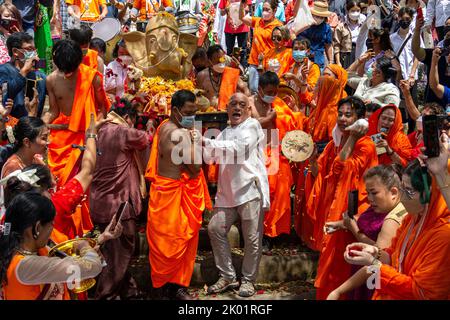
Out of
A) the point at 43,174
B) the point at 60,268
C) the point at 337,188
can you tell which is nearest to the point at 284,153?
the point at 337,188

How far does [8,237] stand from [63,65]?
3.05 m

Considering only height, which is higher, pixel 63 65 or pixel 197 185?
pixel 63 65

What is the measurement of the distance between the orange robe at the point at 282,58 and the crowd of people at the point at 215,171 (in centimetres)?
2

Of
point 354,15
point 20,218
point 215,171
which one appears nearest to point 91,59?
point 215,171

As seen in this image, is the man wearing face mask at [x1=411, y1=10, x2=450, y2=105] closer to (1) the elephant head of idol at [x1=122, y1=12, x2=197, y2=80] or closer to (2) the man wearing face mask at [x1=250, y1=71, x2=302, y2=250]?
(2) the man wearing face mask at [x1=250, y1=71, x2=302, y2=250]

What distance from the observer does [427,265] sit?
3541 millimetres

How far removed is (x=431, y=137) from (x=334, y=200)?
6.69 ft

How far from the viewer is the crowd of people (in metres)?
3.61

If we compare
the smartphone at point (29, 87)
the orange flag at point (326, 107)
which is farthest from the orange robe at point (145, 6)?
the smartphone at point (29, 87)

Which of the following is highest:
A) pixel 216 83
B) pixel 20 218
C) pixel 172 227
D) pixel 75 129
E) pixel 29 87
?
pixel 216 83

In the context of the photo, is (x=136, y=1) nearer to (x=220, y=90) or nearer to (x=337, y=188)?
(x=220, y=90)

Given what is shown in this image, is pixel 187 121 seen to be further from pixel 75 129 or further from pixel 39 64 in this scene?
pixel 39 64

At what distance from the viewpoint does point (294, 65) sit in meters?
8.12

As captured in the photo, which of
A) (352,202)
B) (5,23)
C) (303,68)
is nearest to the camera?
(352,202)
